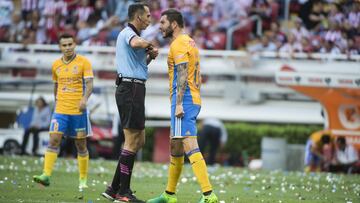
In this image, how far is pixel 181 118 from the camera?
11.4 meters

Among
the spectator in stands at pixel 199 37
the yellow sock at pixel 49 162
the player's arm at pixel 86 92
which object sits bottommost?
the yellow sock at pixel 49 162

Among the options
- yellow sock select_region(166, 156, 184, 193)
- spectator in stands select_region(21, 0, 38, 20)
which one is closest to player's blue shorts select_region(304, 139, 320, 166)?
yellow sock select_region(166, 156, 184, 193)

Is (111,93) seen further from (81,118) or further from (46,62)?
(81,118)

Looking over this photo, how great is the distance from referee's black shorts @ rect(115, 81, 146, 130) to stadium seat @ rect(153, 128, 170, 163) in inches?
688

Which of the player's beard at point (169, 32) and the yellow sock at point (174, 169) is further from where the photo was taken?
the yellow sock at point (174, 169)

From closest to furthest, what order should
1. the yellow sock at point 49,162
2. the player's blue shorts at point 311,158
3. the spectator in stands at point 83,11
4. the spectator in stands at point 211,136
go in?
the yellow sock at point 49,162, the player's blue shorts at point 311,158, the spectator in stands at point 211,136, the spectator in stands at point 83,11

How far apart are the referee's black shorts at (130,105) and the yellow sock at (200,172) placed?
991 millimetres

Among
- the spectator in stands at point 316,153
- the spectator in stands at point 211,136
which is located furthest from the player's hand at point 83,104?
the spectator in stands at point 211,136

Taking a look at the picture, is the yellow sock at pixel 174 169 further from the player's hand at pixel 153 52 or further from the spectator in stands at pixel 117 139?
the spectator in stands at pixel 117 139

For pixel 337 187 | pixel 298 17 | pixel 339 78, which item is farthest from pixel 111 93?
pixel 337 187

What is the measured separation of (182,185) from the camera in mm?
16109

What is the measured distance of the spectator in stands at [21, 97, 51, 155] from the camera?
26672 mm

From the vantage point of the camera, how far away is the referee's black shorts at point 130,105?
39.4ft

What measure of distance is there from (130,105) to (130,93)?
15 centimetres
